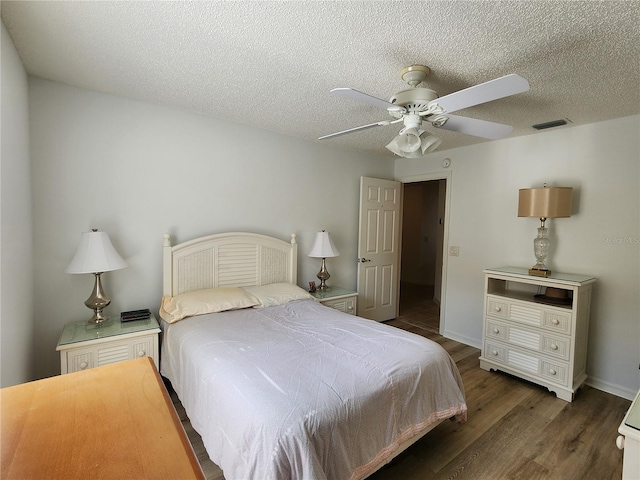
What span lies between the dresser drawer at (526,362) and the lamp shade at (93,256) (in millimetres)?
3432

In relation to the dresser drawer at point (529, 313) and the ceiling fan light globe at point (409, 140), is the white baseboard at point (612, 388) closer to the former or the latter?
the dresser drawer at point (529, 313)

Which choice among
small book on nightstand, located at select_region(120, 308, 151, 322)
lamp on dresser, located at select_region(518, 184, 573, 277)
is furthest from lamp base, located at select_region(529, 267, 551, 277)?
small book on nightstand, located at select_region(120, 308, 151, 322)

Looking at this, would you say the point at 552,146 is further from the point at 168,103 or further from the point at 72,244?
the point at 72,244

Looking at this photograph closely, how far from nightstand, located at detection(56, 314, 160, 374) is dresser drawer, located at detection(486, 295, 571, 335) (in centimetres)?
306

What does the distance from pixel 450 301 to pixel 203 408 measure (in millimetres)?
3207

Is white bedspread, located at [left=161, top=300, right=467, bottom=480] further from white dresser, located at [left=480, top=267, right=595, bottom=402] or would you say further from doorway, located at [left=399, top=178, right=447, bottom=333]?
doorway, located at [left=399, top=178, right=447, bottom=333]

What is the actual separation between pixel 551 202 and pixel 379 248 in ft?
6.68

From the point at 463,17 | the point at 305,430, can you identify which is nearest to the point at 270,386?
the point at 305,430

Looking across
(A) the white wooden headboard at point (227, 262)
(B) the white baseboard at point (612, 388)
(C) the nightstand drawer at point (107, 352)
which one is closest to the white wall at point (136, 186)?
(A) the white wooden headboard at point (227, 262)

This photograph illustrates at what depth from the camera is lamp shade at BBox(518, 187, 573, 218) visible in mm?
2682

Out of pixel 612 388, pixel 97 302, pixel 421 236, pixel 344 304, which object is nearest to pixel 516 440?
pixel 612 388

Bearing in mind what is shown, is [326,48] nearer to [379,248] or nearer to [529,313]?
[529,313]

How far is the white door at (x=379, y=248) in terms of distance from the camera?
405 cm

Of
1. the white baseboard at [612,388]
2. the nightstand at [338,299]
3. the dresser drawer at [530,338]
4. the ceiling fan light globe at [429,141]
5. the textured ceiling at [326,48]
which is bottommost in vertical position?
the white baseboard at [612,388]
